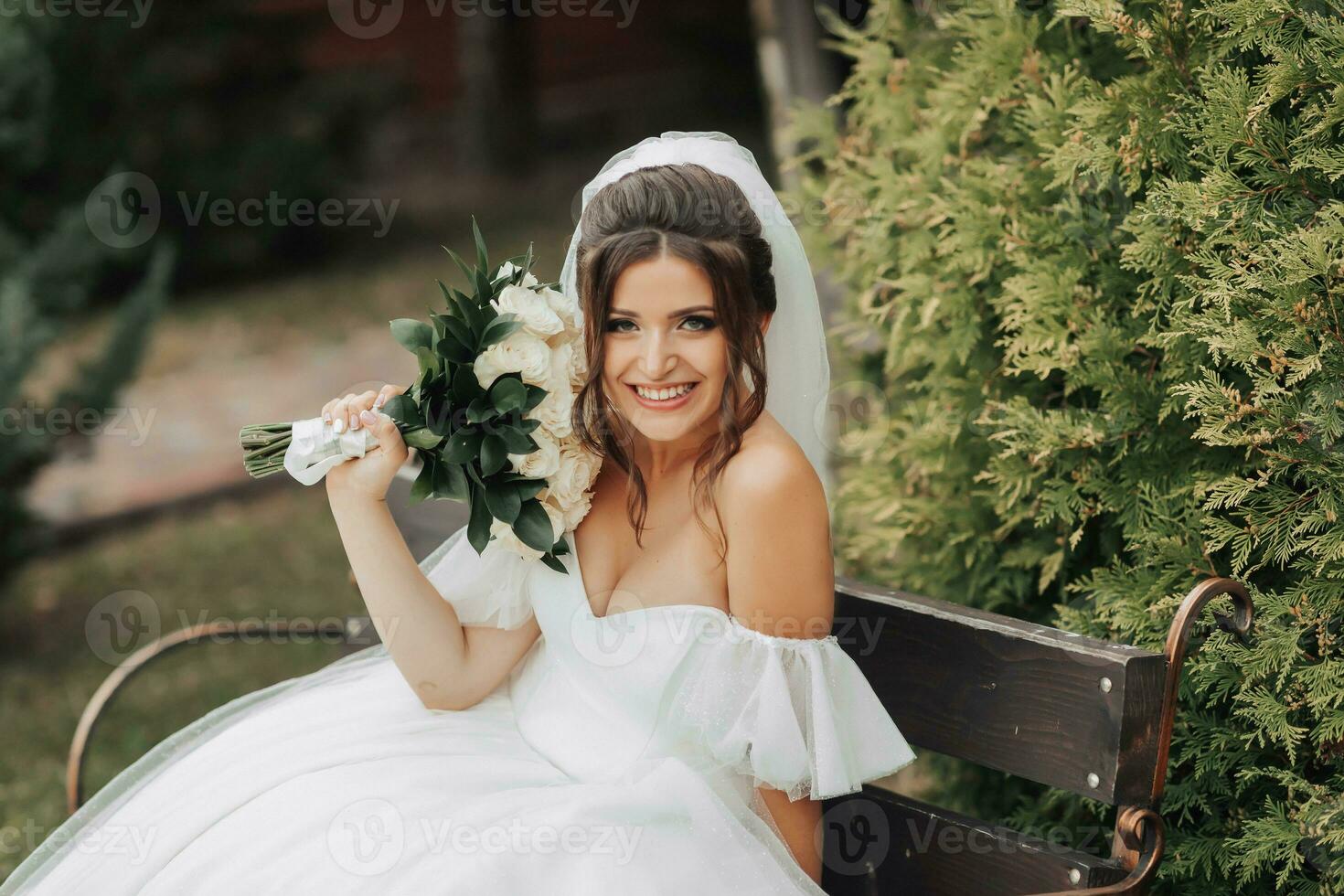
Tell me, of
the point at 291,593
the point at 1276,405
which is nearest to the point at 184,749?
the point at 1276,405

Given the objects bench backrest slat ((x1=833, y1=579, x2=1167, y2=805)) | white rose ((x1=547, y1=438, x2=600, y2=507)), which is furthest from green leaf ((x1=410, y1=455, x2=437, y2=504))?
bench backrest slat ((x1=833, y1=579, x2=1167, y2=805))

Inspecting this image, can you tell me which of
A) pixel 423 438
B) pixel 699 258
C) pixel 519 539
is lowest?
pixel 519 539

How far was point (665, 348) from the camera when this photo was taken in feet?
7.64

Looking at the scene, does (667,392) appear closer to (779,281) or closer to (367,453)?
(779,281)

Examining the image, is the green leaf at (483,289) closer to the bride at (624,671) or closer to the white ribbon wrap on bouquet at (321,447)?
the bride at (624,671)

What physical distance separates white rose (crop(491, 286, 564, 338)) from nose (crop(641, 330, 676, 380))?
18 centimetres

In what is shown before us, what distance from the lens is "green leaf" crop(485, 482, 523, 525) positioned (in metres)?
2.38

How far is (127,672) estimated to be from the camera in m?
3.20

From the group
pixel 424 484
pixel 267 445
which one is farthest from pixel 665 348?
pixel 267 445

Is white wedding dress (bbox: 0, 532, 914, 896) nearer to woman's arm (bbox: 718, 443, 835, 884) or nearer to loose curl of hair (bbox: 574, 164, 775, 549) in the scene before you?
woman's arm (bbox: 718, 443, 835, 884)

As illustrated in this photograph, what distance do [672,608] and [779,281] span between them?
638 mm

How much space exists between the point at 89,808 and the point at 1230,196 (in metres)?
2.43

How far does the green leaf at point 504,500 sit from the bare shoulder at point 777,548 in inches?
15.1

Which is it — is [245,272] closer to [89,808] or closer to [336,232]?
[336,232]
